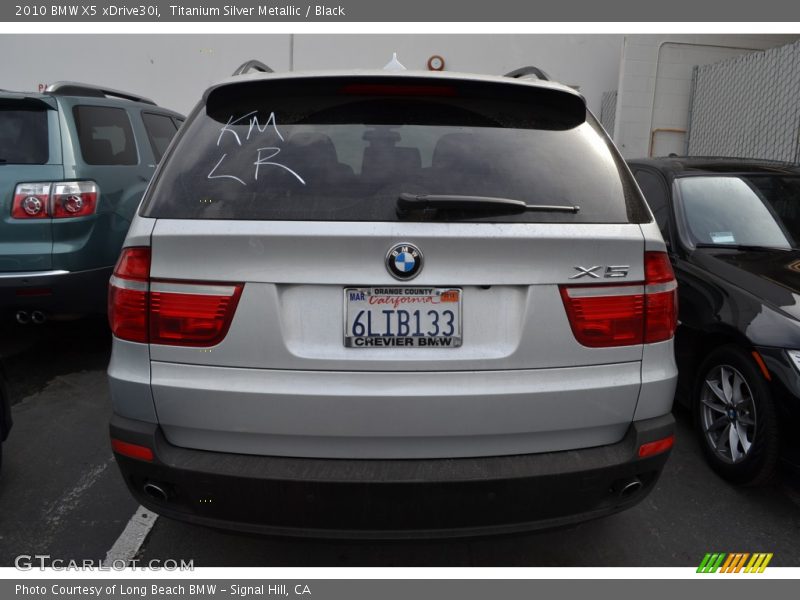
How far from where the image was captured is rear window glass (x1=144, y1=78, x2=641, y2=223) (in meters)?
1.88

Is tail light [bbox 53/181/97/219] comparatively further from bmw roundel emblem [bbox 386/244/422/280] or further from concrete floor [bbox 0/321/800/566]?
bmw roundel emblem [bbox 386/244/422/280]

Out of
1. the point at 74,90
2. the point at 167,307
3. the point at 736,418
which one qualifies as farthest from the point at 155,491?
the point at 74,90

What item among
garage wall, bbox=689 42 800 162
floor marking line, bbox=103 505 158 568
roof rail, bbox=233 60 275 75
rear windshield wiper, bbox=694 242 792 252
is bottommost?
floor marking line, bbox=103 505 158 568

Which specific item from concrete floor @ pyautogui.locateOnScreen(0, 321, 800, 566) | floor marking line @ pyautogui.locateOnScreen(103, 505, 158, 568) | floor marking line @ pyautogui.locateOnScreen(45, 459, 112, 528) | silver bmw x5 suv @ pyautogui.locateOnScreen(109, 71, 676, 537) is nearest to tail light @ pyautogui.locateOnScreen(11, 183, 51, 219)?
concrete floor @ pyautogui.locateOnScreen(0, 321, 800, 566)

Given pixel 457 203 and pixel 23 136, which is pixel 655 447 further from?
pixel 23 136

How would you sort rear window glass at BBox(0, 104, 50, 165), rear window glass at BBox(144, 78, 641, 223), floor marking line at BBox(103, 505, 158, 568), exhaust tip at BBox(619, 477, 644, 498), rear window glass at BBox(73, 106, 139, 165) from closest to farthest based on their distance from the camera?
rear window glass at BBox(144, 78, 641, 223), exhaust tip at BBox(619, 477, 644, 498), floor marking line at BBox(103, 505, 158, 568), rear window glass at BBox(0, 104, 50, 165), rear window glass at BBox(73, 106, 139, 165)

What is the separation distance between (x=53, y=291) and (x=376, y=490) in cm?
337

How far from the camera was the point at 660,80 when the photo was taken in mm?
11023

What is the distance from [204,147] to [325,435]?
1.04 meters

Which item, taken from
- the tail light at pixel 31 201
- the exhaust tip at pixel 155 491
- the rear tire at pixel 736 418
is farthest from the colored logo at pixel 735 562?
the tail light at pixel 31 201

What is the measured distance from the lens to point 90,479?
3.07m

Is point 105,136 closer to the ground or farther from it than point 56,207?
farther from it

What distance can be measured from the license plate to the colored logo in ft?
5.20

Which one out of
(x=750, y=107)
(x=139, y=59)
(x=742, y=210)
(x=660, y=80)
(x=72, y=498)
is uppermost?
(x=660, y=80)
